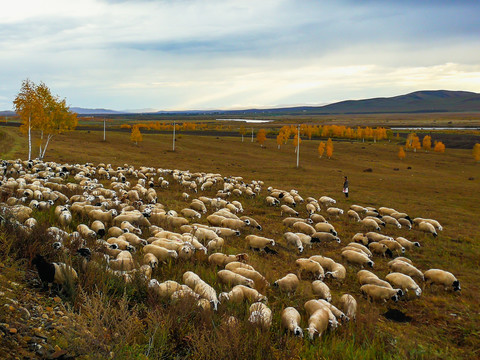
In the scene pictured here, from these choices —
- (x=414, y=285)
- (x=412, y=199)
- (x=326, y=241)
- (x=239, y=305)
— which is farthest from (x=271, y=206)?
(x=412, y=199)

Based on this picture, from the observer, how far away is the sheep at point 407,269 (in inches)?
420

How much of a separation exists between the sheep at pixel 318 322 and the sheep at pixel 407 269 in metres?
5.84

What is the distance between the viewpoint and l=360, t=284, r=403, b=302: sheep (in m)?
8.95

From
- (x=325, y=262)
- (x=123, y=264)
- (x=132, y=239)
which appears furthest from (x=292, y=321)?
(x=132, y=239)

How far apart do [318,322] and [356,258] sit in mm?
6131

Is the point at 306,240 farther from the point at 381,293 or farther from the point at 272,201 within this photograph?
the point at 272,201

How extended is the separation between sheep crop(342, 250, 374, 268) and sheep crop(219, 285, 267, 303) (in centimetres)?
586

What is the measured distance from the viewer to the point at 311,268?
9.99m

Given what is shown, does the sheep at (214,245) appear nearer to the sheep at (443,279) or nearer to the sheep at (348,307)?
the sheep at (348,307)

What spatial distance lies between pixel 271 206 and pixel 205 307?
15.8m

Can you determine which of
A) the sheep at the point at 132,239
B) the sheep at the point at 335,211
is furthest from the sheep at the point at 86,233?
the sheep at the point at 335,211

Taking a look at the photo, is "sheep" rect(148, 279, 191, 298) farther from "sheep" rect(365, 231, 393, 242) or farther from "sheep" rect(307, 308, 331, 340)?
"sheep" rect(365, 231, 393, 242)

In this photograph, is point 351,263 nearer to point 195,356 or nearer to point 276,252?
point 276,252

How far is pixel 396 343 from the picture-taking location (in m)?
5.73
